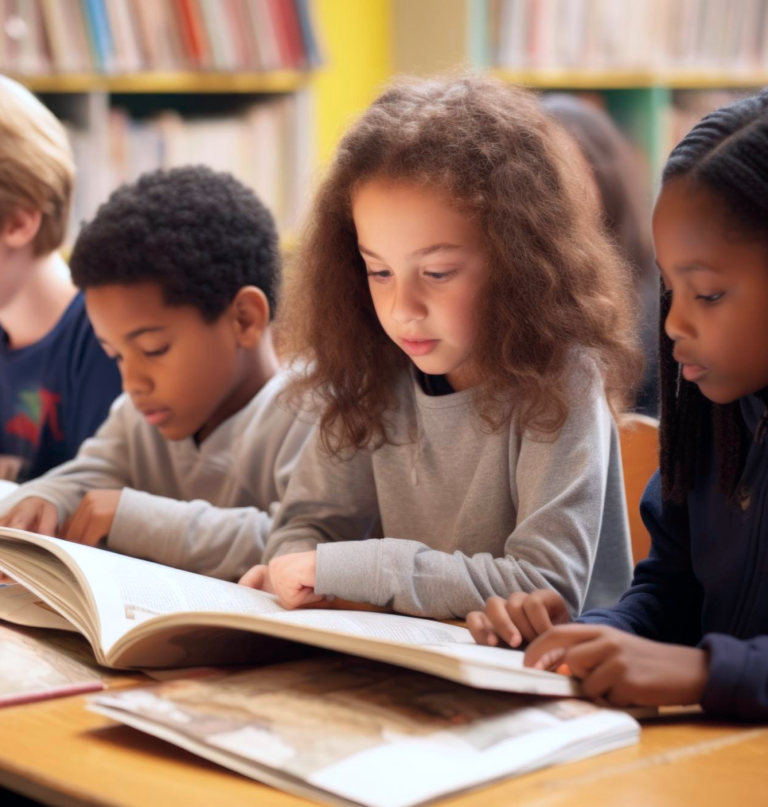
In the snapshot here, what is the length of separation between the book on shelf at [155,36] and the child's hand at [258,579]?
1823 millimetres

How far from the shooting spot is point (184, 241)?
4.83ft

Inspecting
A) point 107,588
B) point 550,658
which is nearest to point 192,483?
point 107,588

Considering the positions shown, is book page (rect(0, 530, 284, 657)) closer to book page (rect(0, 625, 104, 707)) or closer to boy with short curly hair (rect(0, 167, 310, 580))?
book page (rect(0, 625, 104, 707))

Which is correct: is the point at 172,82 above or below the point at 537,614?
above

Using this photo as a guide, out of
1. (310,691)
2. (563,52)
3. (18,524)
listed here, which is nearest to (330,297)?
(18,524)

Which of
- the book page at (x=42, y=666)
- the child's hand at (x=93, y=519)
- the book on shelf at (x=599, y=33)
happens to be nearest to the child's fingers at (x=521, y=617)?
the book page at (x=42, y=666)

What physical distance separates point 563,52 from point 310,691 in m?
2.69

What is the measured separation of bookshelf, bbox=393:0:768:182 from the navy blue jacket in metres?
1.56

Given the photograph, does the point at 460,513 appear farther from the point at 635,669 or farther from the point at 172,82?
the point at 172,82

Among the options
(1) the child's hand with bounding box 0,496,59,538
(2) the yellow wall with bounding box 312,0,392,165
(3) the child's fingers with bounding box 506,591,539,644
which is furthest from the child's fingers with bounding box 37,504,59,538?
(2) the yellow wall with bounding box 312,0,392,165

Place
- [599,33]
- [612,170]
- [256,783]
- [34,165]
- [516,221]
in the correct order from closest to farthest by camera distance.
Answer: [256,783] → [516,221] → [34,165] → [612,170] → [599,33]

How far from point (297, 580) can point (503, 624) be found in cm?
24

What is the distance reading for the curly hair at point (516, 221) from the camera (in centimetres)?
109

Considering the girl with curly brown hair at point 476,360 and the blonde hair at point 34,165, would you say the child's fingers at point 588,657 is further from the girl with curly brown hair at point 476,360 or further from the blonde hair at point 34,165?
the blonde hair at point 34,165
